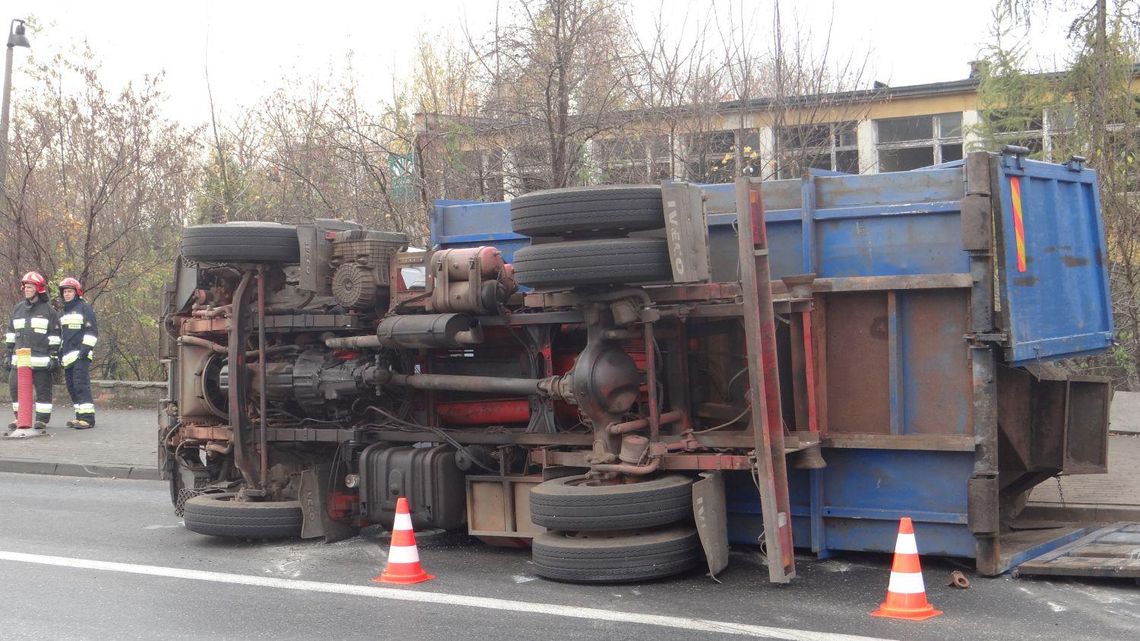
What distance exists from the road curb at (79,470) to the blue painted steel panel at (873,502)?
22.7ft

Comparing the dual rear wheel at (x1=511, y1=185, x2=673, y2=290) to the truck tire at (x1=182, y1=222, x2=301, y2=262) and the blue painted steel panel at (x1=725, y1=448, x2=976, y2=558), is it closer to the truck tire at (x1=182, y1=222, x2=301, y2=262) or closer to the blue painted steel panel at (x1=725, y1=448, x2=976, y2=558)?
the blue painted steel panel at (x1=725, y1=448, x2=976, y2=558)

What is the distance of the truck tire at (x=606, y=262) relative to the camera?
6586 mm

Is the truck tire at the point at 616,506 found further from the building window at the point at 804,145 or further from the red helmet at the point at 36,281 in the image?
the red helmet at the point at 36,281

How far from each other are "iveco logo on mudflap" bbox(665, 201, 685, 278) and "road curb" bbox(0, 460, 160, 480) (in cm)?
722

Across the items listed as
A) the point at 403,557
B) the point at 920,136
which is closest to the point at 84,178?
the point at 403,557

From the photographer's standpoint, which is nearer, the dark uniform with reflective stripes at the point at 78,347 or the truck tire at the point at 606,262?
the truck tire at the point at 606,262

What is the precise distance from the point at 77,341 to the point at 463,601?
33.1 ft

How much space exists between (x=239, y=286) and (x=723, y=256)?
3307 millimetres

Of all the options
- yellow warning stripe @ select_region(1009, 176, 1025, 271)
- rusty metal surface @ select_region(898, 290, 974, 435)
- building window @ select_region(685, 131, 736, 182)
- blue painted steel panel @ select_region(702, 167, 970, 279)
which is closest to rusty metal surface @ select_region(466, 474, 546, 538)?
blue painted steel panel @ select_region(702, 167, 970, 279)

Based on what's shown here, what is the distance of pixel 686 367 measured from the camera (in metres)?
7.41

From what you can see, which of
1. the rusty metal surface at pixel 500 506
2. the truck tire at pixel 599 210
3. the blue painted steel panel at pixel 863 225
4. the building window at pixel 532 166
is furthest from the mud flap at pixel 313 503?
the building window at pixel 532 166

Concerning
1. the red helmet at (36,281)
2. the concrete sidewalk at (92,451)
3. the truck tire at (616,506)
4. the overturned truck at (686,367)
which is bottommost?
the concrete sidewalk at (92,451)

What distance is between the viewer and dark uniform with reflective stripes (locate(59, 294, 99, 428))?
14.9 m

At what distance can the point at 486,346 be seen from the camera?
8094mm
